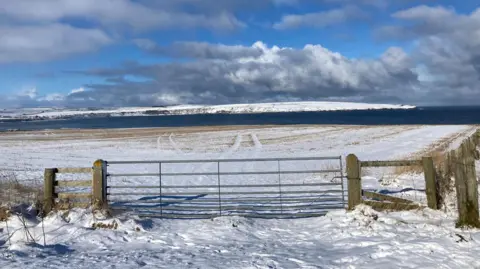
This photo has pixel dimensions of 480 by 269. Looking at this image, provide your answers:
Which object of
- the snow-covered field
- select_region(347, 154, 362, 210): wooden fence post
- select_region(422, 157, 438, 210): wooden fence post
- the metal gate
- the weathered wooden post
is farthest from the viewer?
the metal gate

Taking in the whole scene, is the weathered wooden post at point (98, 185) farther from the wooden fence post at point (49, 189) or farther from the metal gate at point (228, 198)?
the wooden fence post at point (49, 189)

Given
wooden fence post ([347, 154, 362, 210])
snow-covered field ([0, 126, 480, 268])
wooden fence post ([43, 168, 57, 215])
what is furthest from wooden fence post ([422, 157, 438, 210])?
wooden fence post ([43, 168, 57, 215])

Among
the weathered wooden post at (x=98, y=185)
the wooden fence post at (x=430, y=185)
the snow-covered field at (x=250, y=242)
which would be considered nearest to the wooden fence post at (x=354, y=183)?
the snow-covered field at (x=250, y=242)

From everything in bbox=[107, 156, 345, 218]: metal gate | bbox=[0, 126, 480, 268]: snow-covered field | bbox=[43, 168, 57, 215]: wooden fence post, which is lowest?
bbox=[0, 126, 480, 268]: snow-covered field

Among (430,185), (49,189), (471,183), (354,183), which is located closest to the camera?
(471,183)

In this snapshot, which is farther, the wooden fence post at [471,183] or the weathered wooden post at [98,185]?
the weathered wooden post at [98,185]

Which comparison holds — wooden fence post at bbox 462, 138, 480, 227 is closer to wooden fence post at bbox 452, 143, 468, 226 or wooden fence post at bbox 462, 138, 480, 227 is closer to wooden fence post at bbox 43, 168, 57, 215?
wooden fence post at bbox 452, 143, 468, 226

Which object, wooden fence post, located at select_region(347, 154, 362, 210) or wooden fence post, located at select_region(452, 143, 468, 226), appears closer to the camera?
wooden fence post, located at select_region(452, 143, 468, 226)

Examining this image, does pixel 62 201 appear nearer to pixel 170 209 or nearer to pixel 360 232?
pixel 170 209

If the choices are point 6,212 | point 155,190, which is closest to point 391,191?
point 155,190

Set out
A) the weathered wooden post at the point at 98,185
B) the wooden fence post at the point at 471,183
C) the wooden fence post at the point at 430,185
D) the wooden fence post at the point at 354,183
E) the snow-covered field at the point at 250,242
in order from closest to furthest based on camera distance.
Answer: the snow-covered field at the point at 250,242
the wooden fence post at the point at 471,183
the wooden fence post at the point at 430,185
the wooden fence post at the point at 354,183
the weathered wooden post at the point at 98,185

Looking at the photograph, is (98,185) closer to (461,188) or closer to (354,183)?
(354,183)

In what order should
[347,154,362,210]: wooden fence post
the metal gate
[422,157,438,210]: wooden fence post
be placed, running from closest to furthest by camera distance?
[422,157,438,210]: wooden fence post, [347,154,362,210]: wooden fence post, the metal gate

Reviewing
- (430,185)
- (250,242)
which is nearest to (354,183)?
(430,185)
